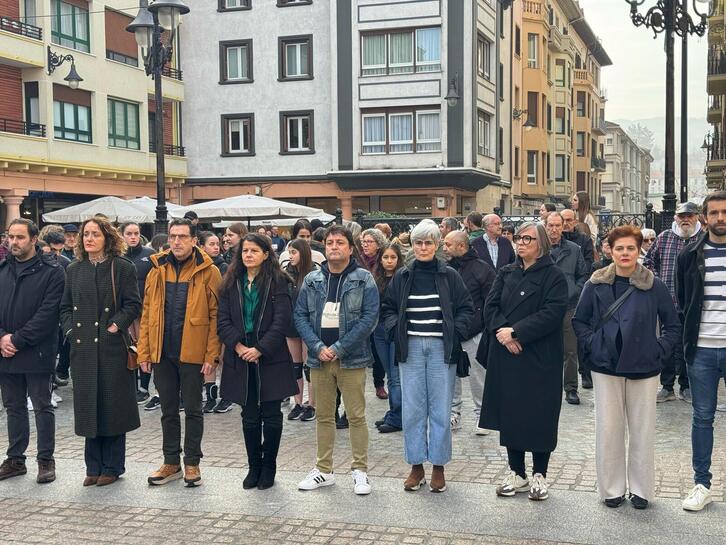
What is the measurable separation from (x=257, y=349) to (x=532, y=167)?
40202 millimetres

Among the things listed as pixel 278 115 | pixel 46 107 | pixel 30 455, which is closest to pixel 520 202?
pixel 278 115

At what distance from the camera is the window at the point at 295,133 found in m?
34.1

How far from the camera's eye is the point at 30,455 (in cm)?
787

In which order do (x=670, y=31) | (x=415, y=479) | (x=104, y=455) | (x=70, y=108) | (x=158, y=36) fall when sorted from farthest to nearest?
1. (x=70, y=108)
2. (x=158, y=36)
3. (x=670, y=31)
4. (x=104, y=455)
5. (x=415, y=479)

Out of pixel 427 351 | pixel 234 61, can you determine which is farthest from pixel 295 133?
pixel 427 351

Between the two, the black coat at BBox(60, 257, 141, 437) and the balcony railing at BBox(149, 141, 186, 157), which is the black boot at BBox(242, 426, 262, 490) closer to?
the black coat at BBox(60, 257, 141, 437)

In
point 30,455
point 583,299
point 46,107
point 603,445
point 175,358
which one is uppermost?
point 46,107

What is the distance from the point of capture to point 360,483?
254 inches

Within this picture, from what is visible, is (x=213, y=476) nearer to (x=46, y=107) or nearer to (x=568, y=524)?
(x=568, y=524)

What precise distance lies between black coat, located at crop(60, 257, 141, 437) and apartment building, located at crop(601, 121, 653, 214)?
7584cm

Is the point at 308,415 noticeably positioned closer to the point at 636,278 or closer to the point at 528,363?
the point at 528,363

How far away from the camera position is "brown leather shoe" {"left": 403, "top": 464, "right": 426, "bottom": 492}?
649 centimetres

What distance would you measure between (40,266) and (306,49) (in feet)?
92.3

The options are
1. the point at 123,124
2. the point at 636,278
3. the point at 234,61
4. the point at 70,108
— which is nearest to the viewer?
the point at 636,278
